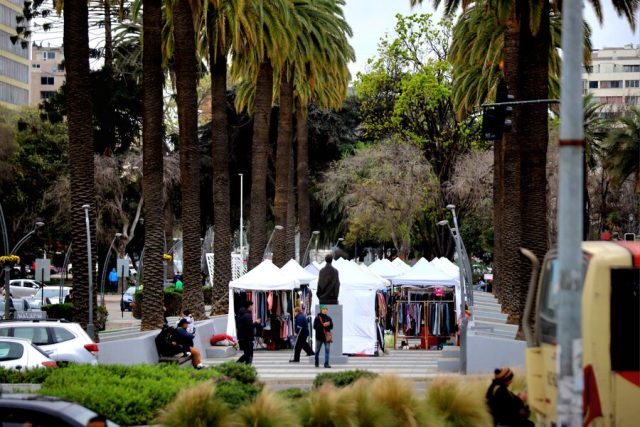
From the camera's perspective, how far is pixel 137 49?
67875mm

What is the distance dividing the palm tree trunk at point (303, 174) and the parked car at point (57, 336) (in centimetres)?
3642

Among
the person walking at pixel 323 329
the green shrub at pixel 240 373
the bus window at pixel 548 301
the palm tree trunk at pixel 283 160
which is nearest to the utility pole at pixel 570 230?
the bus window at pixel 548 301

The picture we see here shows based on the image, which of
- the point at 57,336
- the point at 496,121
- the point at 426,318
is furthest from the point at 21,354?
the point at 426,318

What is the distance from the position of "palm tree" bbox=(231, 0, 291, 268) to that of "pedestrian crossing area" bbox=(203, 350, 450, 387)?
11.5 m

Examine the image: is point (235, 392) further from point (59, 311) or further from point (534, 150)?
point (59, 311)

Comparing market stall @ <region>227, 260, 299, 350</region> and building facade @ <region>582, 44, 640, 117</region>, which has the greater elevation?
building facade @ <region>582, 44, 640, 117</region>

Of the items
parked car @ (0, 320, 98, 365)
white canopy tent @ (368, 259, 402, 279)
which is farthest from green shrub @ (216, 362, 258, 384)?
white canopy tent @ (368, 259, 402, 279)

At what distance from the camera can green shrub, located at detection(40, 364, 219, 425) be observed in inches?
707

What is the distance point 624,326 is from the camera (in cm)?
1391

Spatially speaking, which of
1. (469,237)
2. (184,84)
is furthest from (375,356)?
(469,237)

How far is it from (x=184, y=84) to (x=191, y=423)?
2389 centimetres

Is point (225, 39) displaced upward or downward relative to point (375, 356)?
upward

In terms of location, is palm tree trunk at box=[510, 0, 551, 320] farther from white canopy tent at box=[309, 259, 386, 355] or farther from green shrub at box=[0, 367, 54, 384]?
green shrub at box=[0, 367, 54, 384]

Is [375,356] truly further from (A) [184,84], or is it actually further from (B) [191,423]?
(B) [191,423]
